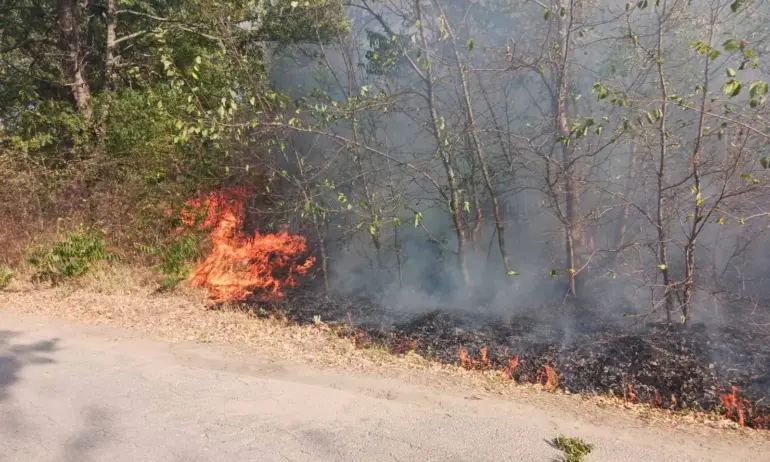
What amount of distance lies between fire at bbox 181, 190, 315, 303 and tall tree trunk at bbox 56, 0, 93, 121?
2992 mm

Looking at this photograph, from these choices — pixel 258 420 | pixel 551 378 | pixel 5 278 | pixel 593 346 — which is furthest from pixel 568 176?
pixel 5 278

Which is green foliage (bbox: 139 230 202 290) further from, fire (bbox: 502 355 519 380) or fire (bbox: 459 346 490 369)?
fire (bbox: 502 355 519 380)

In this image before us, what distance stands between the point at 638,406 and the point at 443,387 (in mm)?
2037

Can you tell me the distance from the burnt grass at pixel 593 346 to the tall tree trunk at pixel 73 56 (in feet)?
18.5

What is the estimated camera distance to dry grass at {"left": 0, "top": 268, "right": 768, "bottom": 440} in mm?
5168

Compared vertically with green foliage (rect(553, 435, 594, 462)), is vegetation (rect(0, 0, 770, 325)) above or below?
above

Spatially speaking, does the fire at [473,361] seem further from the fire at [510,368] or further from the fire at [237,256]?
the fire at [237,256]

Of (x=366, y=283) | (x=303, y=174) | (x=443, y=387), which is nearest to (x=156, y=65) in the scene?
(x=303, y=174)

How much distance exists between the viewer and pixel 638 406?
213 inches

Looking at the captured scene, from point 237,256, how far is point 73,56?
5.27 metres

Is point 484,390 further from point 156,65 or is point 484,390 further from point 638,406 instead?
point 156,65

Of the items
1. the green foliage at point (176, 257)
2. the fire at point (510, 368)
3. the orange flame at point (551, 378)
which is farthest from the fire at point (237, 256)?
the orange flame at point (551, 378)

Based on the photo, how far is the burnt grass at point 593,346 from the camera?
5926 millimetres

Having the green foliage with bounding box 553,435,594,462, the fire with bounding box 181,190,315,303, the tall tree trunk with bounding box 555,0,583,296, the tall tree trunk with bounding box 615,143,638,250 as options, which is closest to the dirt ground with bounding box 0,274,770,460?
the green foliage with bounding box 553,435,594,462
